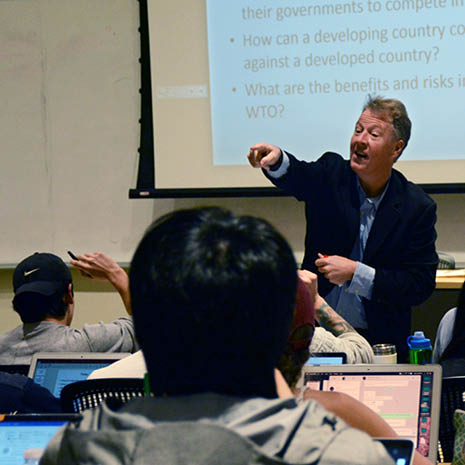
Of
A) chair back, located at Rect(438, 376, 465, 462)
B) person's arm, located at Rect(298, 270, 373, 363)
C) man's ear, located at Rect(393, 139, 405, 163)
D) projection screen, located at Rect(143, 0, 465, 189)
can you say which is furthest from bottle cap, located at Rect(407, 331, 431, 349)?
projection screen, located at Rect(143, 0, 465, 189)

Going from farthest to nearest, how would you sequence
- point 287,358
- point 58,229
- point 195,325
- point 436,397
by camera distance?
point 58,229 < point 436,397 < point 287,358 < point 195,325

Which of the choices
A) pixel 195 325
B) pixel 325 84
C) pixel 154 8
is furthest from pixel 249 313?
pixel 154 8

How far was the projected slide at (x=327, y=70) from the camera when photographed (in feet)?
14.4

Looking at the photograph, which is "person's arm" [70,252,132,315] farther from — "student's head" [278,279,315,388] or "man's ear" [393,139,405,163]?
"student's head" [278,279,315,388]

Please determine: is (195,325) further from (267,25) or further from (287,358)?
(267,25)

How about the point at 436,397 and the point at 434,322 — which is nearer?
the point at 436,397

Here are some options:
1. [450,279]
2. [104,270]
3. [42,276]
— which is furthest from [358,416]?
[450,279]

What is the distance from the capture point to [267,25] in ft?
15.0

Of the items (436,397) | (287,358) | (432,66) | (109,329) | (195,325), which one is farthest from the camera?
(432,66)

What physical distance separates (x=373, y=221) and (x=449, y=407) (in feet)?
4.83

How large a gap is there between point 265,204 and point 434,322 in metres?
1.23

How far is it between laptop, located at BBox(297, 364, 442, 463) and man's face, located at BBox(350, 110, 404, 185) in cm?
156

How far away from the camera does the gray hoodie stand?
0.79m

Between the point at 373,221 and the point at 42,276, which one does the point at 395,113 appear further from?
the point at 42,276
